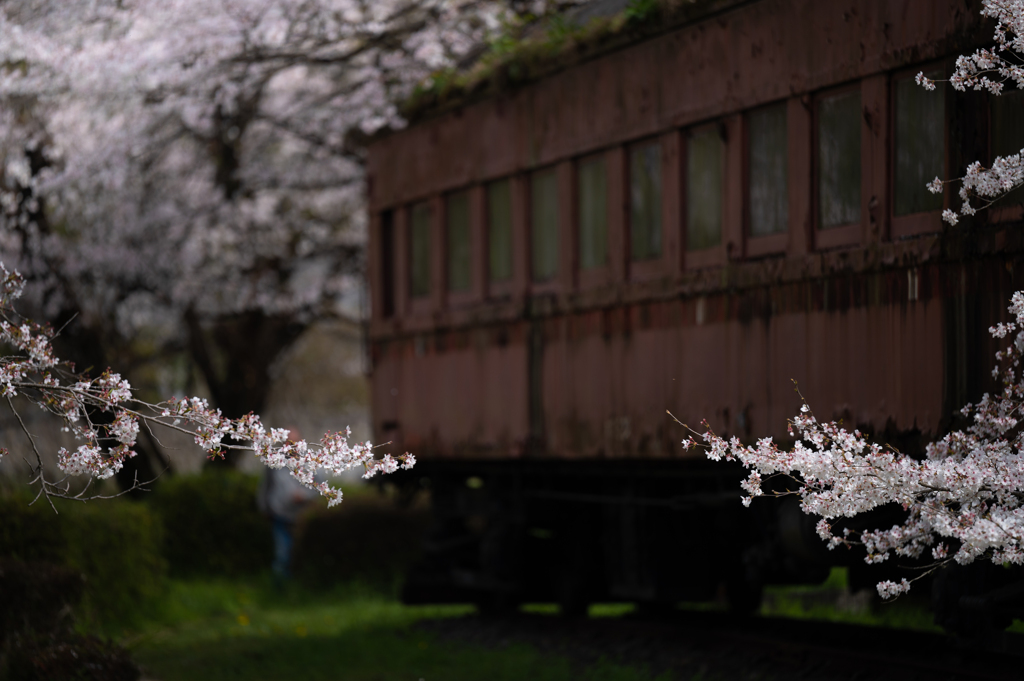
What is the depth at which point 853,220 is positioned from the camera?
6.25 metres

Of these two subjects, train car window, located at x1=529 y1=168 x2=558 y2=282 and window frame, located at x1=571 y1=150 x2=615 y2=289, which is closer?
window frame, located at x1=571 y1=150 x2=615 y2=289

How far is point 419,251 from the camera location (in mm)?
10133

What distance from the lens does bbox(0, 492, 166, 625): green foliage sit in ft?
29.9

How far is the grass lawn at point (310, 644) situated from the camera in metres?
7.96

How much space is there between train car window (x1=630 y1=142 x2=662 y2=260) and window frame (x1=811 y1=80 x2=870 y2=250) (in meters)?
1.24

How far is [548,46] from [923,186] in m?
3.34

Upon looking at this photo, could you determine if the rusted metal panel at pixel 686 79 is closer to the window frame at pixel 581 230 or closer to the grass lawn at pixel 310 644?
the window frame at pixel 581 230

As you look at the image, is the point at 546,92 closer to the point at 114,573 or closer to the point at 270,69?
the point at 270,69

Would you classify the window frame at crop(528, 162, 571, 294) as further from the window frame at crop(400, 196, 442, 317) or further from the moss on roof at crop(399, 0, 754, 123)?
the window frame at crop(400, 196, 442, 317)

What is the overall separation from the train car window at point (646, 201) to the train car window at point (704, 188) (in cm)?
25

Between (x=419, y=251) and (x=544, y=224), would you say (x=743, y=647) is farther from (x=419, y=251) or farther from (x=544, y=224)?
(x=419, y=251)

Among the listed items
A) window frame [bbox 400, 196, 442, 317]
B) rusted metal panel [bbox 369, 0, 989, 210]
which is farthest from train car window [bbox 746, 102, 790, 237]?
window frame [bbox 400, 196, 442, 317]

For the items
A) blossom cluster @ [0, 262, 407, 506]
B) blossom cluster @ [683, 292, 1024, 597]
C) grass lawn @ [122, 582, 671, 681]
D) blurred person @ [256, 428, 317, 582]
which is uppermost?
blossom cluster @ [0, 262, 407, 506]

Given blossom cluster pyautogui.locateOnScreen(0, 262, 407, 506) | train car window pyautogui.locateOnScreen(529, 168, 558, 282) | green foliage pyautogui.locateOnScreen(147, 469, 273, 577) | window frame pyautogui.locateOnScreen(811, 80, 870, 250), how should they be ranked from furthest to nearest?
1. green foliage pyautogui.locateOnScreen(147, 469, 273, 577)
2. train car window pyautogui.locateOnScreen(529, 168, 558, 282)
3. window frame pyautogui.locateOnScreen(811, 80, 870, 250)
4. blossom cluster pyautogui.locateOnScreen(0, 262, 407, 506)
